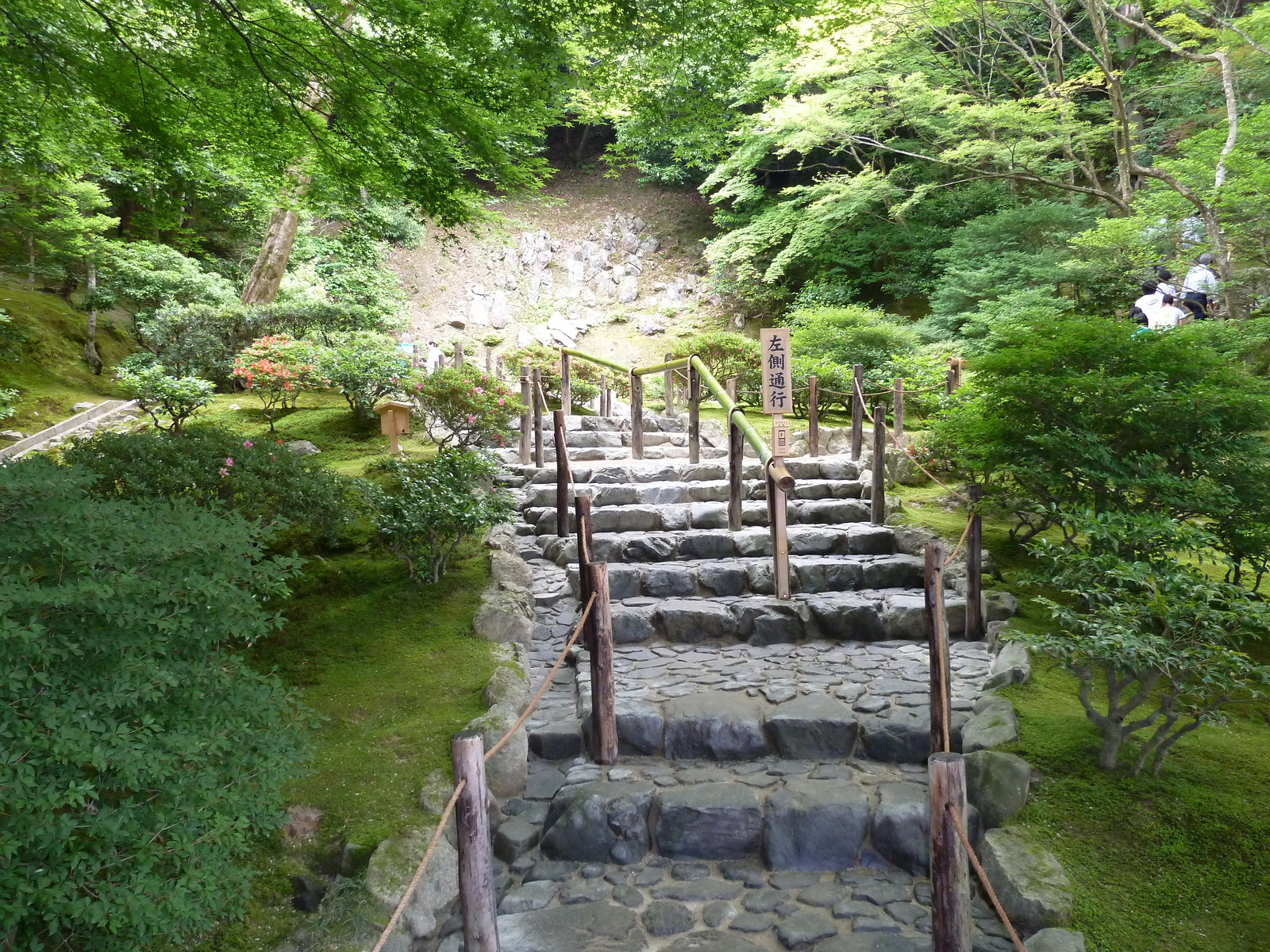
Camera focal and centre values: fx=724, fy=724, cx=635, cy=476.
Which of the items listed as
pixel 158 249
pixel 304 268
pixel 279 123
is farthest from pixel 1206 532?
pixel 304 268

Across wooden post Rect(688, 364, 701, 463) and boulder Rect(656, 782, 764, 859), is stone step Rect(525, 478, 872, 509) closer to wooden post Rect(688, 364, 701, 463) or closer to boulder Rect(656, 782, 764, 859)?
wooden post Rect(688, 364, 701, 463)

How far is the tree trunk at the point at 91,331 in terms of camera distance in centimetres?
1146

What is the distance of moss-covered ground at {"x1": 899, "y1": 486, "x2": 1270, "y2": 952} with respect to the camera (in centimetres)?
277

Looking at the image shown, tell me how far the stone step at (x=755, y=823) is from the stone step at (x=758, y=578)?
2.24m

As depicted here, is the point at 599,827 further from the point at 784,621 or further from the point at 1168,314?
the point at 1168,314

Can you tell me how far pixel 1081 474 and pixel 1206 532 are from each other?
919 mm

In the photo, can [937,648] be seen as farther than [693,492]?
No

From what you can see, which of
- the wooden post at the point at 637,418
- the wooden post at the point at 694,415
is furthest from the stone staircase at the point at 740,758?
the wooden post at the point at 637,418

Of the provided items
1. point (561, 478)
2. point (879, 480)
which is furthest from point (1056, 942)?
point (561, 478)

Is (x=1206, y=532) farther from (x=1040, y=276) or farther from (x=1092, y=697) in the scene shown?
(x=1040, y=276)

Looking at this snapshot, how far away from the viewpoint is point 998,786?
11.4 feet

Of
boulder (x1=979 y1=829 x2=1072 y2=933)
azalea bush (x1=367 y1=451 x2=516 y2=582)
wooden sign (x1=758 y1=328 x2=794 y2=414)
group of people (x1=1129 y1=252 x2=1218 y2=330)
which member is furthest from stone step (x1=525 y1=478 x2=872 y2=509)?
group of people (x1=1129 y1=252 x2=1218 y2=330)

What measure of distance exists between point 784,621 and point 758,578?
0.57 m

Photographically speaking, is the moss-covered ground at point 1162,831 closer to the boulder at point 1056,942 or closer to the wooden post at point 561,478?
the boulder at point 1056,942
